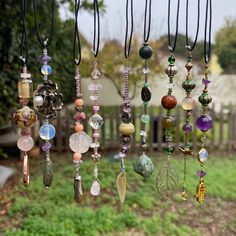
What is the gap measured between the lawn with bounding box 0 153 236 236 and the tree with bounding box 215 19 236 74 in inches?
325

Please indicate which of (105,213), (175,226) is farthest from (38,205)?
(175,226)

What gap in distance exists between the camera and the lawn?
2.81 metres

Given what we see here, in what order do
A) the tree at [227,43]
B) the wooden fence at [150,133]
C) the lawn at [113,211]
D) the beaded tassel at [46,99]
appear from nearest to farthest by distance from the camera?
the beaded tassel at [46,99], the lawn at [113,211], the wooden fence at [150,133], the tree at [227,43]

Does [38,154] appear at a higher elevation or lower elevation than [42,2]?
lower

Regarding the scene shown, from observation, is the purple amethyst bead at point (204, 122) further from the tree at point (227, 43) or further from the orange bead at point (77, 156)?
the tree at point (227, 43)

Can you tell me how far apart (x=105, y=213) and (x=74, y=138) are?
7.57 feet

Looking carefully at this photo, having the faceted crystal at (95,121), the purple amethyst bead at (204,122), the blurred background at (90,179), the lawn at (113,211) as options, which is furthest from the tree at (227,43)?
the faceted crystal at (95,121)

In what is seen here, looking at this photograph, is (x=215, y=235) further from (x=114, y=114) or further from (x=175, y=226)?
(x=114, y=114)

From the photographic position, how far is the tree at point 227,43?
11.2m

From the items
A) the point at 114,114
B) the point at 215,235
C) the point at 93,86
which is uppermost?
the point at 93,86

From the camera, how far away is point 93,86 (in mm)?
951

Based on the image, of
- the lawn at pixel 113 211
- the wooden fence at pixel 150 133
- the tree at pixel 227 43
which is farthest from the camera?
the tree at pixel 227 43

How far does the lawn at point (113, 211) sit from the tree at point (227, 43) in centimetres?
825

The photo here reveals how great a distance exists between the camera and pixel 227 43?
1162cm
